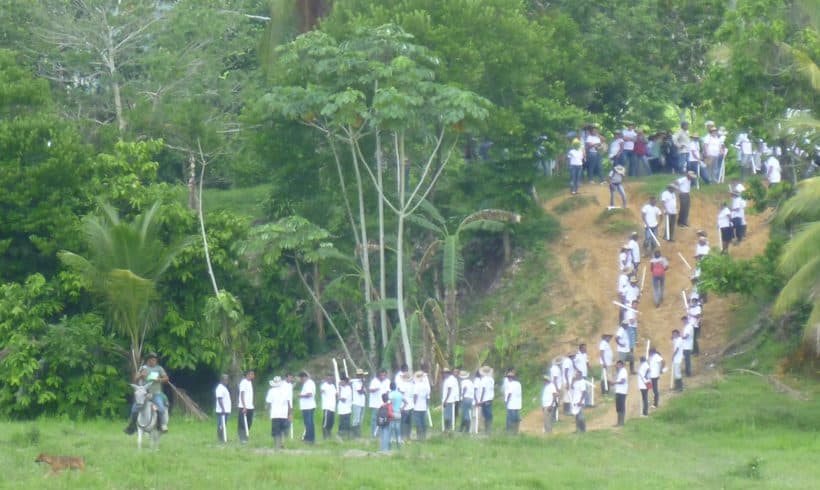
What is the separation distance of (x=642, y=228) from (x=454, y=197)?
16.5ft

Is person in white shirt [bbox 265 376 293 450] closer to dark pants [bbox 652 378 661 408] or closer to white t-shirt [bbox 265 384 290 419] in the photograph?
white t-shirt [bbox 265 384 290 419]

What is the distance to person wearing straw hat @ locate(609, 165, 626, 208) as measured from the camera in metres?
37.2

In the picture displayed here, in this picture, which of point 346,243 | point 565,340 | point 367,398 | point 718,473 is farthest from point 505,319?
point 718,473

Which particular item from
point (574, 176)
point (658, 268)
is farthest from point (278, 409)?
point (574, 176)

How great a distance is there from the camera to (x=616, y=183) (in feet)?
123

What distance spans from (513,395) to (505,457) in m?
3.59

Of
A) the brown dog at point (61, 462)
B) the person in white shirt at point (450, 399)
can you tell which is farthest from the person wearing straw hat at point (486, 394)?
the brown dog at point (61, 462)

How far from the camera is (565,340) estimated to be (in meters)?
34.2

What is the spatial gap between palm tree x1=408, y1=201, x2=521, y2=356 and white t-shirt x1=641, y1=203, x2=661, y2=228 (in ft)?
11.7

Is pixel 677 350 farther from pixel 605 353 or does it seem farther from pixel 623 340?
pixel 605 353

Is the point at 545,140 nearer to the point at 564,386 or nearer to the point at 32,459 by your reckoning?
the point at 564,386

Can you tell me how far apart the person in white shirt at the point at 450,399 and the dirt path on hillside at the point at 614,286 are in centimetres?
253

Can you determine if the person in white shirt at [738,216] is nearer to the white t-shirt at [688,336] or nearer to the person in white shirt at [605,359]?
the white t-shirt at [688,336]

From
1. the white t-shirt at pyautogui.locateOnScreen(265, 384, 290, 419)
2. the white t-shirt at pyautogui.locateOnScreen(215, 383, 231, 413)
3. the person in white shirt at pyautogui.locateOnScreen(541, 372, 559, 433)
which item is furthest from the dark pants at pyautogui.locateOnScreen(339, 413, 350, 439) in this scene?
the person in white shirt at pyautogui.locateOnScreen(541, 372, 559, 433)
